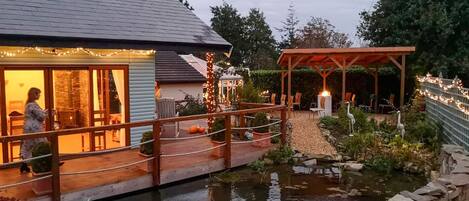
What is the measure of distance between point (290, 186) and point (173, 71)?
51.0 feet

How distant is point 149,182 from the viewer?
7676 millimetres

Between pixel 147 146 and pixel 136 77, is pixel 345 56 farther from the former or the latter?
pixel 147 146

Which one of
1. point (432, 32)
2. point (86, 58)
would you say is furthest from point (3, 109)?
point (432, 32)

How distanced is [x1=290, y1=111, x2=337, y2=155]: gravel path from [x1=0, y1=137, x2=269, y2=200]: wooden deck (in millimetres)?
1525

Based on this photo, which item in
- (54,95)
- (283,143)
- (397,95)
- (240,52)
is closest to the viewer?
(54,95)

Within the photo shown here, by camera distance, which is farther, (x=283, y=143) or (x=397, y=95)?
(x=397, y=95)

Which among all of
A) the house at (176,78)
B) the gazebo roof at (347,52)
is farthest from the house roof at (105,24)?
the house at (176,78)

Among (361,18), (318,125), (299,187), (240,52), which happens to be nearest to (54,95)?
(299,187)

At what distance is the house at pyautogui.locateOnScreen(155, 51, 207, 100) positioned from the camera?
21531 millimetres

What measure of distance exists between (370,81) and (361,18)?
329cm

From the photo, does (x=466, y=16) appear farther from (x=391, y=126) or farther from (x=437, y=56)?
(x=391, y=126)

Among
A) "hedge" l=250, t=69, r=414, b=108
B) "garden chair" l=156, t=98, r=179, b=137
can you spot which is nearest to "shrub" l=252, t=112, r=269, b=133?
"garden chair" l=156, t=98, r=179, b=137

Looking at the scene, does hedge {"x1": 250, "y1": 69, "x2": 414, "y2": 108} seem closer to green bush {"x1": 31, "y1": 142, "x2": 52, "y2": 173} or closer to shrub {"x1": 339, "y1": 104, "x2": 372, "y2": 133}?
shrub {"x1": 339, "y1": 104, "x2": 372, "y2": 133}

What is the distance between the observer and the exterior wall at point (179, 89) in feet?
70.4
